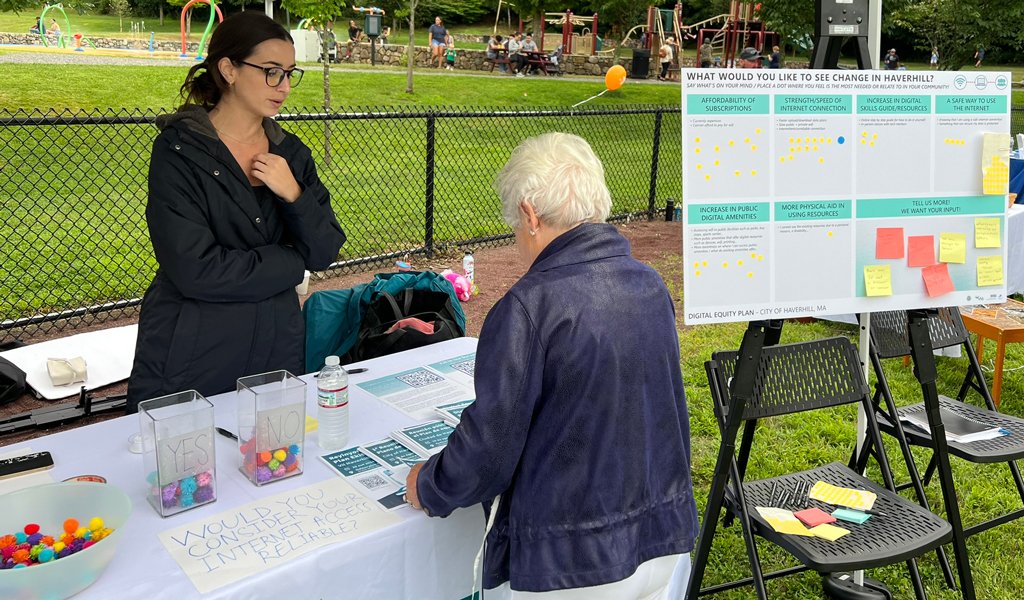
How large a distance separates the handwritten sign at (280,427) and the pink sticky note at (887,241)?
5.83 feet

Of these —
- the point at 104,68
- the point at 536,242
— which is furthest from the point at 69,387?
the point at 104,68

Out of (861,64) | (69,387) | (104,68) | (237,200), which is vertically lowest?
(69,387)

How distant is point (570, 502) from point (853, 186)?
142cm

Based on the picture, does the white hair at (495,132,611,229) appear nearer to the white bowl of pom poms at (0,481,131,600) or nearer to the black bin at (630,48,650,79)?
the white bowl of pom poms at (0,481,131,600)

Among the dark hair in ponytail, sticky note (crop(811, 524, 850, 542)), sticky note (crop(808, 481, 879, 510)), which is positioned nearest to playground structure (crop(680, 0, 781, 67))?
sticky note (crop(808, 481, 879, 510))

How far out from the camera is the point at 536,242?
5.57 ft

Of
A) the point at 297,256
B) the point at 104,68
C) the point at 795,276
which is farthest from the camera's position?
the point at 104,68

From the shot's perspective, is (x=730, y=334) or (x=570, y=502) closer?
(x=570, y=502)

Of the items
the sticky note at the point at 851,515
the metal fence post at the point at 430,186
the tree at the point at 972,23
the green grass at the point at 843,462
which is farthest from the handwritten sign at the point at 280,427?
the tree at the point at 972,23

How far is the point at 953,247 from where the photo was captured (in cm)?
254

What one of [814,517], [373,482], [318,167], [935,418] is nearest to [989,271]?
[935,418]

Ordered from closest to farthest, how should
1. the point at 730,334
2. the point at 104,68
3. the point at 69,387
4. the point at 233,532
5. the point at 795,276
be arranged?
the point at 233,532 < the point at 795,276 < the point at 69,387 < the point at 730,334 < the point at 104,68

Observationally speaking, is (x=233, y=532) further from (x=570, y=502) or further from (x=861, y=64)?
(x=861, y=64)

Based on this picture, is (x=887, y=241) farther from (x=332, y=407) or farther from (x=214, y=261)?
(x=214, y=261)
